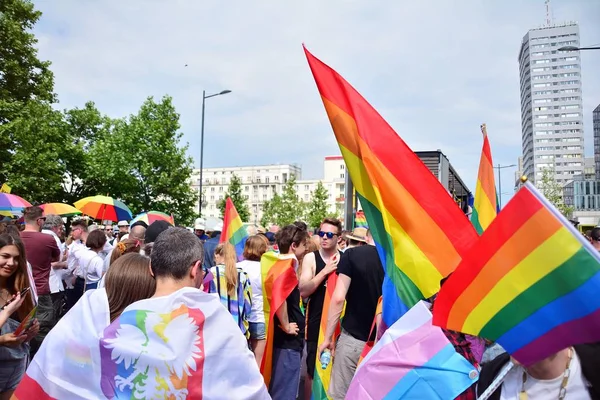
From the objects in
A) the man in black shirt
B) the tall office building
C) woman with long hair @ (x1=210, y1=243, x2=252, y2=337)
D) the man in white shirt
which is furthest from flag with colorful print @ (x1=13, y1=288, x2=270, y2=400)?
the tall office building

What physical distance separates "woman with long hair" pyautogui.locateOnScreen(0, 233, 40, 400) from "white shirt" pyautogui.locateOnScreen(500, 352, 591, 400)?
331cm

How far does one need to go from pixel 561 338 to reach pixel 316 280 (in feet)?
12.4

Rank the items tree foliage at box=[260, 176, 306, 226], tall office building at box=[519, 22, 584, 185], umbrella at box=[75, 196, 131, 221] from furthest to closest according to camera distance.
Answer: tall office building at box=[519, 22, 584, 185] < tree foliage at box=[260, 176, 306, 226] < umbrella at box=[75, 196, 131, 221]

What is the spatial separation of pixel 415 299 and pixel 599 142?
119452mm

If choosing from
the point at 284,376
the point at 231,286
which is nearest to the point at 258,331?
the point at 284,376

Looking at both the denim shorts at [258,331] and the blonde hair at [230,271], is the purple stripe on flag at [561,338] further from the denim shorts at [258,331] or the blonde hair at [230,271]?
the denim shorts at [258,331]

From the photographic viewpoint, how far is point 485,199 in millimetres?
4273

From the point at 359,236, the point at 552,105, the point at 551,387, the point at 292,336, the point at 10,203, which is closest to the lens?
the point at 551,387

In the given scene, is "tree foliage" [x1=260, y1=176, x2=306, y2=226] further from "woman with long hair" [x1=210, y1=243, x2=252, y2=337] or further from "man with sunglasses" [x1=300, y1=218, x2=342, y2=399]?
"woman with long hair" [x1=210, y1=243, x2=252, y2=337]

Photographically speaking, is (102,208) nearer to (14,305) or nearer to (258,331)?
(258,331)

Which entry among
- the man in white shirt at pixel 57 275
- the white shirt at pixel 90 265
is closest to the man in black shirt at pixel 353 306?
the white shirt at pixel 90 265

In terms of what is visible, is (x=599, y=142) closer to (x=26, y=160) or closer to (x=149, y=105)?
(x=149, y=105)

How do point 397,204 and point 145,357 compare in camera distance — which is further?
point 397,204

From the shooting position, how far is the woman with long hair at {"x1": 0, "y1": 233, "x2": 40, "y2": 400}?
373 centimetres
